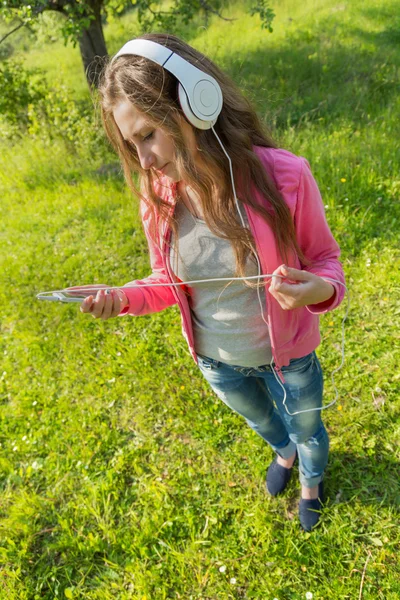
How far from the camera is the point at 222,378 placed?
1.65m

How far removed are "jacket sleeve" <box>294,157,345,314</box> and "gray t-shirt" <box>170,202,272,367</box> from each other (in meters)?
0.17

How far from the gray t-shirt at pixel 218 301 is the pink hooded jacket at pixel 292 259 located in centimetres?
5

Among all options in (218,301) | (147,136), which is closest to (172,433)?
(218,301)

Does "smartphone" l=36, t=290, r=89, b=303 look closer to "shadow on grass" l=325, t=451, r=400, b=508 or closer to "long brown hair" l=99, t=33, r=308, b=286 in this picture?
"long brown hair" l=99, t=33, r=308, b=286

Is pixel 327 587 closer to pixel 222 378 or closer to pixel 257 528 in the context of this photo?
pixel 257 528

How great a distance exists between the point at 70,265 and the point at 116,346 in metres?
1.21

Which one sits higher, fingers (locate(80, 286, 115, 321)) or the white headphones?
the white headphones

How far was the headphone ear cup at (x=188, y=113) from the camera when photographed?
1069 mm

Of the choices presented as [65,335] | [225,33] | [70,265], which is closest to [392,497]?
[65,335]

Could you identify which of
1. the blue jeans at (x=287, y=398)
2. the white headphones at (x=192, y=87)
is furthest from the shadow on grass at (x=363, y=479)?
the white headphones at (x=192, y=87)

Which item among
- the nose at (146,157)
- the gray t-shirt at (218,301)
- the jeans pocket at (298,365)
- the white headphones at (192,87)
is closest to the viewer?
the white headphones at (192,87)

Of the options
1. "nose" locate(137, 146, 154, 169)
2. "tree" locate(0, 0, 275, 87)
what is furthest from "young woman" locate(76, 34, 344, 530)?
"tree" locate(0, 0, 275, 87)

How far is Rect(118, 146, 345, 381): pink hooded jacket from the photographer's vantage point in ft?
3.96

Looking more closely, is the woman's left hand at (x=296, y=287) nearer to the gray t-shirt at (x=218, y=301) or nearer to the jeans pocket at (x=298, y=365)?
the gray t-shirt at (x=218, y=301)
